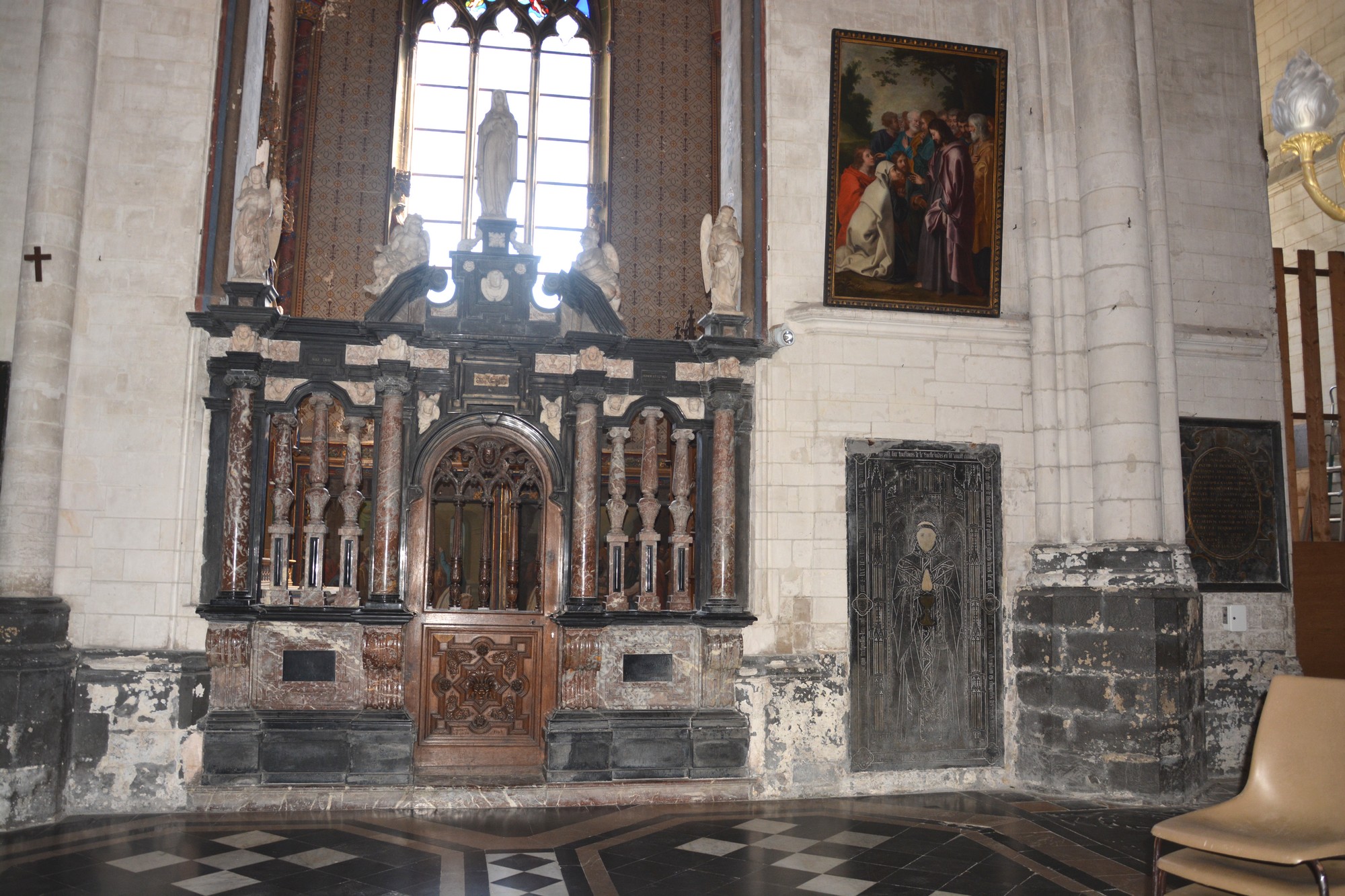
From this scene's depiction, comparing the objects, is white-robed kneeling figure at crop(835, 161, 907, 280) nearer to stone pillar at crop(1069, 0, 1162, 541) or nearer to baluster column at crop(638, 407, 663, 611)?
stone pillar at crop(1069, 0, 1162, 541)

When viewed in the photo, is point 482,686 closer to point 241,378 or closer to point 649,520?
point 649,520

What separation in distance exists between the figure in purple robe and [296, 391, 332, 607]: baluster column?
456 centimetres

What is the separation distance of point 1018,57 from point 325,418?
6018 mm

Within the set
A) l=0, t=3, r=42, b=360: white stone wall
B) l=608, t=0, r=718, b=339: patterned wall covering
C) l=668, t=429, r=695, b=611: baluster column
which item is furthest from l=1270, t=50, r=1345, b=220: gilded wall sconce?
l=608, t=0, r=718, b=339: patterned wall covering

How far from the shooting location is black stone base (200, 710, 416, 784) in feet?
21.0

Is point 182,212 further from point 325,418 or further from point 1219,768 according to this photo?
point 1219,768

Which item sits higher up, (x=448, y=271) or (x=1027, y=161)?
(x=1027, y=161)

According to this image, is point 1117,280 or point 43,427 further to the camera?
point 1117,280

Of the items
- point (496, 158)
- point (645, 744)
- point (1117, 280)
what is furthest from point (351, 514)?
point (1117, 280)

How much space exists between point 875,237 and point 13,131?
6.24 meters

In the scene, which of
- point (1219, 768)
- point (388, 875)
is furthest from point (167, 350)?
point (1219, 768)

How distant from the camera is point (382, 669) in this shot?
264 inches

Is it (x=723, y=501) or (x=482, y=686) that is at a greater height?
(x=723, y=501)

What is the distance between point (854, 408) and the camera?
7.60 metres
